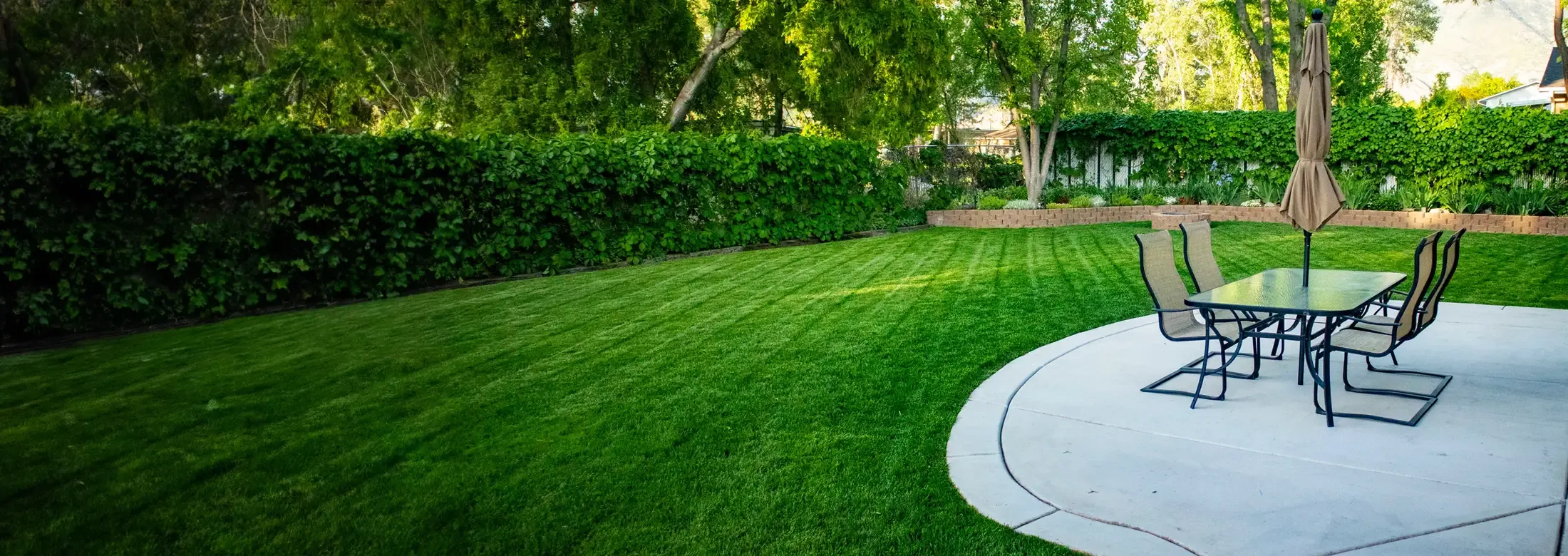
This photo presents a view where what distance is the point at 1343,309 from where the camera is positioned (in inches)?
171

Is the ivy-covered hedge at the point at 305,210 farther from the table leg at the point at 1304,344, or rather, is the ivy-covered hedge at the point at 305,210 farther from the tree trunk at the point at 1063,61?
the table leg at the point at 1304,344

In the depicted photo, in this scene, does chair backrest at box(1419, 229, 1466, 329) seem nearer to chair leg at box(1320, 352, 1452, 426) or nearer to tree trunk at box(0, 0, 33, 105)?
chair leg at box(1320, 352, 1452, 426)

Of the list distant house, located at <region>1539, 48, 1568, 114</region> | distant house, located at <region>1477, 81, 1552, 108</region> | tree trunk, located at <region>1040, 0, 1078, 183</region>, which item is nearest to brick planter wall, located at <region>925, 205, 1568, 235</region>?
tree trunk, located at <region>1040, 0, 1078, 183</region>

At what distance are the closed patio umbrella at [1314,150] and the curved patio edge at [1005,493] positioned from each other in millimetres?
2123

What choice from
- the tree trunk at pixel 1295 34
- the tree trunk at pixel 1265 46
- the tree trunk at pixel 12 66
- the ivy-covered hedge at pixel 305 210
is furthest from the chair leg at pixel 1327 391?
the tree trunk at pixel 1265 46

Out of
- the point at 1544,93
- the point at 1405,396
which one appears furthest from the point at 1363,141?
the point at 1544,93

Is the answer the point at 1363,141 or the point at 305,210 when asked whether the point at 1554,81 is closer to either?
the point at 1363,141

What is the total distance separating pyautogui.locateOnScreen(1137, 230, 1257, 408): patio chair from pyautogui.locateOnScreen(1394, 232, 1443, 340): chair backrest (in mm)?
772

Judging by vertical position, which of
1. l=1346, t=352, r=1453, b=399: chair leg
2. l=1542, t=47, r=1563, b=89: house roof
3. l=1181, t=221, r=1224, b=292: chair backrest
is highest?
l=1542, t=47, r=1563, b=89: house roof

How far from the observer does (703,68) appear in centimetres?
2019

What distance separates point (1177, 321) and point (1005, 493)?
234 centimetres

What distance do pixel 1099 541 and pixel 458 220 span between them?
29.7ft

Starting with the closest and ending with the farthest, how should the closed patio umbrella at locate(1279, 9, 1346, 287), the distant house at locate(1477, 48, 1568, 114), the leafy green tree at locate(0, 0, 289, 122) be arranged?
the closed patio umbrella at locate(1279, 9, 1346, 287), the leafy green tree at locate(0, 0, 289, 122), the distant house at locate(1477, 48, 1568, 114)

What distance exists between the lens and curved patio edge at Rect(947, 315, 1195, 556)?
3.26 metres
